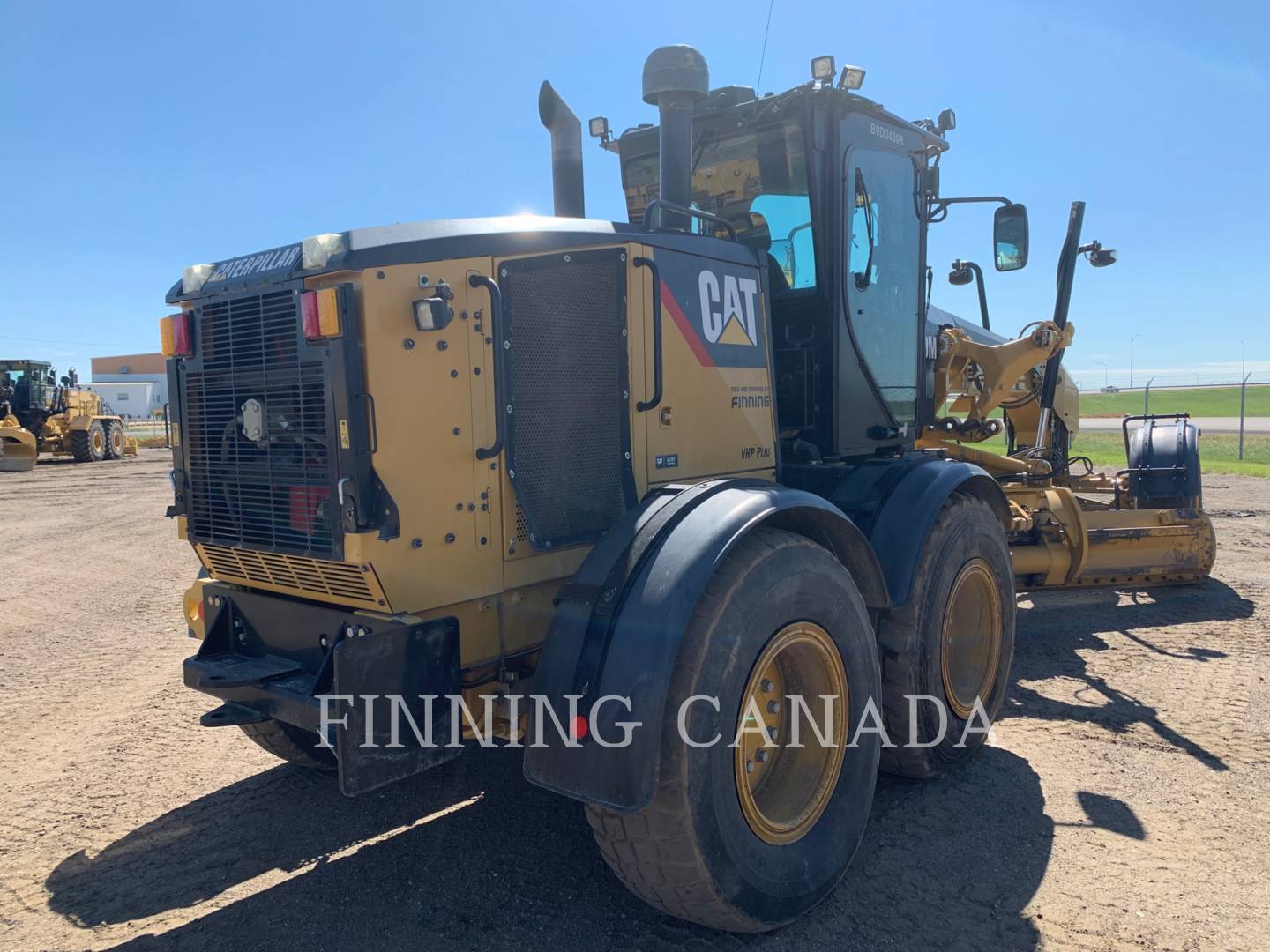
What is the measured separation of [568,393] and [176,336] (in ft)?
4.91

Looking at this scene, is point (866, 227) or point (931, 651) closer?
point (931, 651)

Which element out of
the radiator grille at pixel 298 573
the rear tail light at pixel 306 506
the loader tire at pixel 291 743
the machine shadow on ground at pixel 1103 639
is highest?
the rear tail light at pixel 306 506

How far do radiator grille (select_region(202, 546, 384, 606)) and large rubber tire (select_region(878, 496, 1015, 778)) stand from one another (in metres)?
2.30

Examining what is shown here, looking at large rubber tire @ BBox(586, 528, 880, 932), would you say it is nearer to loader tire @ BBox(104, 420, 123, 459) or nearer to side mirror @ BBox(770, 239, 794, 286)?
side mirror @ BBox(770, 239, 794, 286)

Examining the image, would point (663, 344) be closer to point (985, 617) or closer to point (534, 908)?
point (534, 908)

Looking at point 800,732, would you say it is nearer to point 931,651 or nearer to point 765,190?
point 931,651

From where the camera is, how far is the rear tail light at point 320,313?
271 cm

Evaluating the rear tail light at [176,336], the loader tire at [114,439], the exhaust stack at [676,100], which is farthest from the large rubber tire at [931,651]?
the loader tire at [114,439]

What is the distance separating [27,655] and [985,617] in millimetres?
6453

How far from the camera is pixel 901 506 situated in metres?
4.12

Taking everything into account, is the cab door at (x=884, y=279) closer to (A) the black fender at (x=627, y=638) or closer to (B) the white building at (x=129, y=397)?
(A) the black fender at (x=627, y=638)

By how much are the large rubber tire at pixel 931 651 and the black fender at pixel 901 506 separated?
0.11m

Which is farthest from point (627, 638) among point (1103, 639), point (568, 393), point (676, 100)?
point (1103, 639)

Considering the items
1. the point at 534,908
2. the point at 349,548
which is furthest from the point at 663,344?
the point at 534,908
